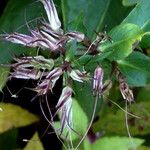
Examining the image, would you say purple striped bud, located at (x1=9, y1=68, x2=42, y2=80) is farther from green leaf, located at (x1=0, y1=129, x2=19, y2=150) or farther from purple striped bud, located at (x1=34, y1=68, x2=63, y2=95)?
green leaf, located at (x1=0, y1=129, x2=19, y2=150)

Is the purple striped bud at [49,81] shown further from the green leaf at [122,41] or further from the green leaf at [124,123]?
the green leaf at [124,123]

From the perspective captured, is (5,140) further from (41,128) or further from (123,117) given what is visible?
(123,117)

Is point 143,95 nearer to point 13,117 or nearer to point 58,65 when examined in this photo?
point 13,117

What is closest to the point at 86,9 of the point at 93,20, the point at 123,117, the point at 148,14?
the point at 93,20

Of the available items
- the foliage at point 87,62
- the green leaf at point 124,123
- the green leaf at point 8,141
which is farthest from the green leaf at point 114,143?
the green leaf at point 8,141

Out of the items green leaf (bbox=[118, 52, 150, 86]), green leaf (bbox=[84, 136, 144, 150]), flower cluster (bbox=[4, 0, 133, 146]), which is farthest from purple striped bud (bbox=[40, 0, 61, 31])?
green leaf (bbox=[84, 136, 144, 150])

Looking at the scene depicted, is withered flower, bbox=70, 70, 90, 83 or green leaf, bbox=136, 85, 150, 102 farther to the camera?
Result: green leaf, bbox=136, 85, 150, 102

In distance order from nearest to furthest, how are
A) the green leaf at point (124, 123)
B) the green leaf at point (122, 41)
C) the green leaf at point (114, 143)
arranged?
1. the green leaf at point (122, 41)
2. the green leaf at point (114, 143)
3. the green leaf at point (124, 123)
